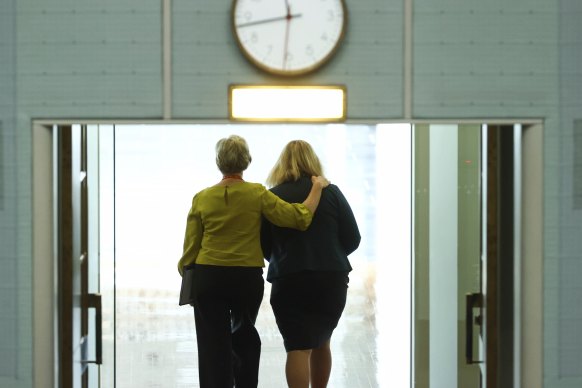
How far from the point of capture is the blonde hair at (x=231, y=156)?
438 centimetres

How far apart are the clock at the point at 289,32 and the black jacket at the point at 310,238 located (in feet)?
3.02

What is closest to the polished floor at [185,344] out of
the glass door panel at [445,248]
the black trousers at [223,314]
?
the glass door panel at [445,248]

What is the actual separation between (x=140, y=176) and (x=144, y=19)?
356 inches

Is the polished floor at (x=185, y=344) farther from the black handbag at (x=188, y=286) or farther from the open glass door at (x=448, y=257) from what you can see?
the black handbag at (x=188, y=286)

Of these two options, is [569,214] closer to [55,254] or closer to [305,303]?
[305,303]

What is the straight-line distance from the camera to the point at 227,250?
431 cm

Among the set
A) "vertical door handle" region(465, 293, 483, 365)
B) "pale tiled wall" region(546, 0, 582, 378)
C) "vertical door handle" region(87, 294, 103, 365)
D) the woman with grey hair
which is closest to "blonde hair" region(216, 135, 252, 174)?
the woman with grey hair

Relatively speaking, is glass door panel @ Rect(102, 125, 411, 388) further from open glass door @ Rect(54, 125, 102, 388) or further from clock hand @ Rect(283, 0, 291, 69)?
clock hand @ Rect(283, 0, 291, 69)

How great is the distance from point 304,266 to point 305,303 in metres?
0.18

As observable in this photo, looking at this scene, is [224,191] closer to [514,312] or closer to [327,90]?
[327,90]

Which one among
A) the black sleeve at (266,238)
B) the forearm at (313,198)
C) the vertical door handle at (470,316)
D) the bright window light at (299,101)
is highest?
the bright window light at (299,101)

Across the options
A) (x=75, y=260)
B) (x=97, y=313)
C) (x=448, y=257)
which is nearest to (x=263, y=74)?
(x=75, y=260)

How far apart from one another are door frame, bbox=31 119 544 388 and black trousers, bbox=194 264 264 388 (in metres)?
0.69

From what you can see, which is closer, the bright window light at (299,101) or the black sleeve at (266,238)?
the bright window light at (299,101)
